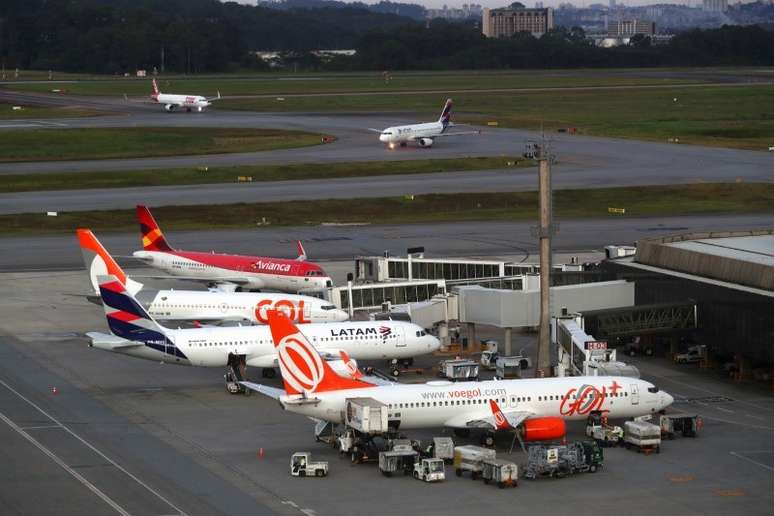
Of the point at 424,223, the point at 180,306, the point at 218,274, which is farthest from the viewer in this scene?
the point at 424,223

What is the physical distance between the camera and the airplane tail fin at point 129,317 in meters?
72.5

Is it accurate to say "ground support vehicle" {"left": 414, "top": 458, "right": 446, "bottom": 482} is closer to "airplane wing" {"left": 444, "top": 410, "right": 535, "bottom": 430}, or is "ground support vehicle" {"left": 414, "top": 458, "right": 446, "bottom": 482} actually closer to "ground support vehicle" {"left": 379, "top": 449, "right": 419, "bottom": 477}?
"ground support vehicle" {"left": 379, "top": 449, "right": 419, "bottom": 477}

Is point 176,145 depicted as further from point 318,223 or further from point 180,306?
point 180,306

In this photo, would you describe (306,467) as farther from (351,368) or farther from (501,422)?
(351,368)

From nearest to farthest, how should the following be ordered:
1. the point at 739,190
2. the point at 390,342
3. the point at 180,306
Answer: the point at 390,342
the point at 180,306
the point at 739,190

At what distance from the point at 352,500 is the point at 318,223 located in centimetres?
8189

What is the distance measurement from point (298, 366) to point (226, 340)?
1563 centimetres

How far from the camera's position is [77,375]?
3017 inches

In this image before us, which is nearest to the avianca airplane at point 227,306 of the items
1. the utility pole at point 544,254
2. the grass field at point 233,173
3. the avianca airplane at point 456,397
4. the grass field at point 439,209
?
the utility pole at point 544,254

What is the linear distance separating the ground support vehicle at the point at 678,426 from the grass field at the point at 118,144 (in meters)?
128

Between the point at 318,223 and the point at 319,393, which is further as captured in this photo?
the point at 318,223

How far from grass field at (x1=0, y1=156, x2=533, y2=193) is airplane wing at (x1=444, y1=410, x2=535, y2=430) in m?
100

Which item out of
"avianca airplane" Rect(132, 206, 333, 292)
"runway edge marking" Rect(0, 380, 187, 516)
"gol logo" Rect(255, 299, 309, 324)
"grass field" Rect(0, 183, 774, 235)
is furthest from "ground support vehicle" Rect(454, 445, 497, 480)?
"grass field" Rect(0, 183, 774, 235)

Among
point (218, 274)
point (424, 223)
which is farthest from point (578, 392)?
point (424, 223)
